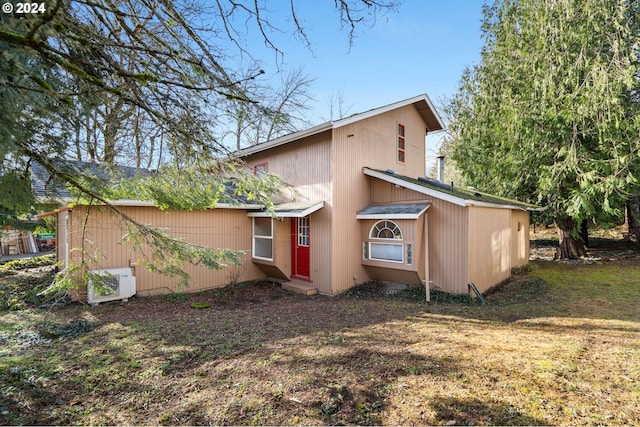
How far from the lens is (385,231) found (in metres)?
9.15

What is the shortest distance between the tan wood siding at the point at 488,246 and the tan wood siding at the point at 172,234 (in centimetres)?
635

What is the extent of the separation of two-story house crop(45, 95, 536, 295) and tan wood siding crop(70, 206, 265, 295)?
29mm

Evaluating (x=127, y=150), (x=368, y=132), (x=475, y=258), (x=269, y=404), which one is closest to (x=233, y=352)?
(x=269, y=404)

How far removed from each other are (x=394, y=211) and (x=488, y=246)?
10.4ft

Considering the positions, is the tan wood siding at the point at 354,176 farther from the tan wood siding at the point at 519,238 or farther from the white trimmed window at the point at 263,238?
the tan wood siding at the point at 519,238

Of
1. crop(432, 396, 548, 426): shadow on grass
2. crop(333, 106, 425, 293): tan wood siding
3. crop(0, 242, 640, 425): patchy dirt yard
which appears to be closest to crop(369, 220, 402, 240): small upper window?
crop(333, 106, 425, 293): tan wood siding

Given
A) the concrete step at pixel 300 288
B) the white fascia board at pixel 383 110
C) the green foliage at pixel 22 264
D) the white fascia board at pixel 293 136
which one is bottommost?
the concrete step at pixel 300 288

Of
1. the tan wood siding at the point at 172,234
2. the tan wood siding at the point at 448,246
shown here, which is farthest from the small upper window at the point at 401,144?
the tan wood siding at the point at 172,234

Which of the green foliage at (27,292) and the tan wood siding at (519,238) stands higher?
the tan wood siding at (519,238)

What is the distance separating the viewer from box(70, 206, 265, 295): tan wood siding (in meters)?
7.68

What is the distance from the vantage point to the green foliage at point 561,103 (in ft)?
35.9

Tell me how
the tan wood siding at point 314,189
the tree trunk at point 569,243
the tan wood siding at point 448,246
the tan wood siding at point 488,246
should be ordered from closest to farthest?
the tan wood siding at point 448,246 → the tan wood siding at point 488,246 → the tan wood siding at point 314,189 → the tree trunk at point 569,243

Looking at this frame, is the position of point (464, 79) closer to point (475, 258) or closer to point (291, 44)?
point (475, 258)

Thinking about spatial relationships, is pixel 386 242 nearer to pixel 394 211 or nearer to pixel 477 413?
pixel 394 211
